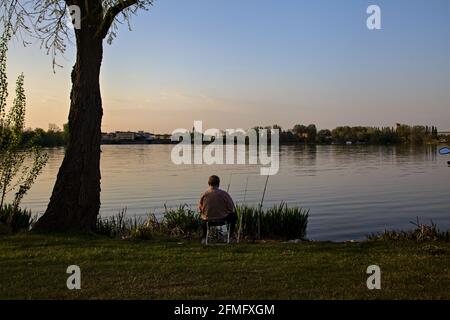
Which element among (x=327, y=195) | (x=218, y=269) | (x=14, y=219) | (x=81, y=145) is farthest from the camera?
(x=327, y=195)

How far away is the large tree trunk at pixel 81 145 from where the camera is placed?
41.9ft

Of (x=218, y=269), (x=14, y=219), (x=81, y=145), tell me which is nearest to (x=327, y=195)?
(x=14, y=219)

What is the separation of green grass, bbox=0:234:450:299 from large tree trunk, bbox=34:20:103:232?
1717mm

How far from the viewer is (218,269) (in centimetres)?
821

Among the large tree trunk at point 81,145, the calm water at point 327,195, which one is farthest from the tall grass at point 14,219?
the calm water at point 327,195

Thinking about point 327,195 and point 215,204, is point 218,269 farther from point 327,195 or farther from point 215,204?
point 327,195

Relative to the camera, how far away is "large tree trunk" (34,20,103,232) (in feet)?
41.9

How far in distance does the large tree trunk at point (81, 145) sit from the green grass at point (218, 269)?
5.63 feet

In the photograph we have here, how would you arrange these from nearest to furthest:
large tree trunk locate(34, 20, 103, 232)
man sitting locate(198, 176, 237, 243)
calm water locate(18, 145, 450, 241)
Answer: man sitting locate(198, 176, 237, 243), large tree trunk locate(34, 20, 103, 232), calm water locate(18, 145, 450, 241)

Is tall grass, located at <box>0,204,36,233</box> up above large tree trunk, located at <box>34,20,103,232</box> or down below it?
below

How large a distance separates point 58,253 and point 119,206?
634 inches

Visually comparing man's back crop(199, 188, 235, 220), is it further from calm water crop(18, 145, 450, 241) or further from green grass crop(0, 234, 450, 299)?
calm water crop(18, 145, 450, 241)

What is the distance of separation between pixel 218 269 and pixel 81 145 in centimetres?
624

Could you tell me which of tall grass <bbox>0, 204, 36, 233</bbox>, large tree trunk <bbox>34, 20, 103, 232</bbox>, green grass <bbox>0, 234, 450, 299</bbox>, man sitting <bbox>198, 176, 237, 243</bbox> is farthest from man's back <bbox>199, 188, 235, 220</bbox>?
tall grass <bbox>0, 204, 36, 233</bbox>
